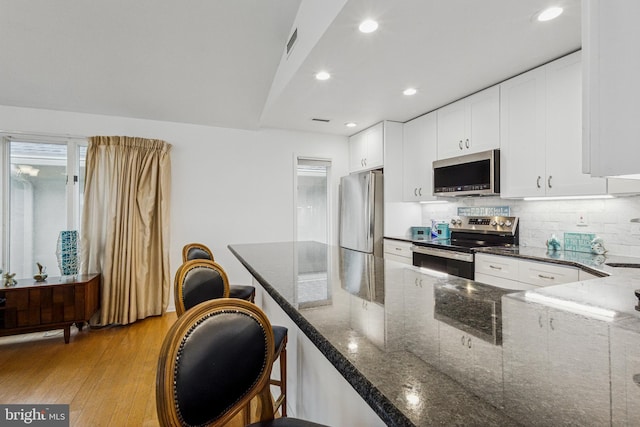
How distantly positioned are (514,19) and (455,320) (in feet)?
6.26

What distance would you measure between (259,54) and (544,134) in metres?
2.52

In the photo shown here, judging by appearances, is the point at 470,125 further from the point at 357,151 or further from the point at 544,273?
the point at 357,151

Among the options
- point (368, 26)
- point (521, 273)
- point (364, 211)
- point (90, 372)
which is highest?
point (368, 26)

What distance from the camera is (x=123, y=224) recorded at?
3.40 metres

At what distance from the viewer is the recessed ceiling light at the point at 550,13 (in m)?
1.71

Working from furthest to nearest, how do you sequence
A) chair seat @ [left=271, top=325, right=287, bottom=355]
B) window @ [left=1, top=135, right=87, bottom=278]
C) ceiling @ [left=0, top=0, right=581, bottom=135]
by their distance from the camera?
window @ [left=1, top=135, right=87, bottom=278] < ceiling @ [left=0, top=0, right=581, bottom=135] < chair seat @ [left=271, top=325, right=287, bottom=355]

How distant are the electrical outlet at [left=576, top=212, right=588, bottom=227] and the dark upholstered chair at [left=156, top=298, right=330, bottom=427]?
273 cm

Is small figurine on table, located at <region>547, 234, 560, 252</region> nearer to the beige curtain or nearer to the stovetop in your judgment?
the stovetop

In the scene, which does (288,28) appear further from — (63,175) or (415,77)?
(63,175)

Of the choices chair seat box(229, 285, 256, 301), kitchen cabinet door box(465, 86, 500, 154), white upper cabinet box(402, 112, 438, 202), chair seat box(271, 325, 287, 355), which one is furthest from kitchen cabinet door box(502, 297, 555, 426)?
white upper cabinet box(402, 112, 438, 202)

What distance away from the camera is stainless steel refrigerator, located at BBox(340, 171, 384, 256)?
3859 mm

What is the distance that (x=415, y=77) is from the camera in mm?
2588

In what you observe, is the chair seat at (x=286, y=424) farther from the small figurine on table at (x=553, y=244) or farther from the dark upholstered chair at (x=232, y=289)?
the small figurine on table at (x=553, y=244)

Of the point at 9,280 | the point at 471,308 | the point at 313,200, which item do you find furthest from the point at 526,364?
the point at 313,200
